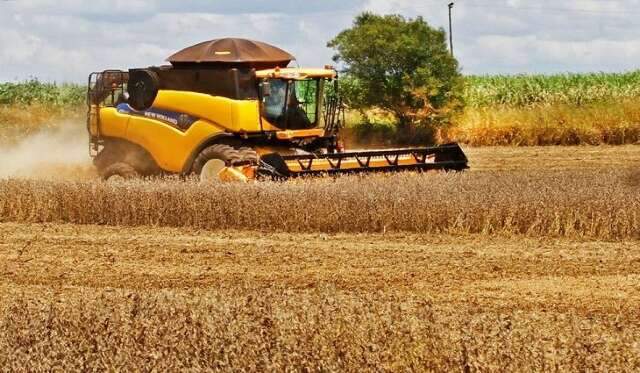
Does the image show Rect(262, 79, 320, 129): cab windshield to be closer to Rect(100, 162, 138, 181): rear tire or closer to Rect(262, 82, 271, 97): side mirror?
Rect(262, 82, 271, 97): side mirror

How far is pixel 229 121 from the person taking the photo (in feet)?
53.7

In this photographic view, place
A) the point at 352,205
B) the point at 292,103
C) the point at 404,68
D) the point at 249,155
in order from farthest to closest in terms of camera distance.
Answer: the point at 404,68 < the point at 292,103 < the point at 249,155 < the point at 352,205

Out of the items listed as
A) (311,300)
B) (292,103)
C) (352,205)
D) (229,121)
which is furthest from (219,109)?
(311,300)

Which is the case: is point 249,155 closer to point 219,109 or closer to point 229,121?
point 229,121

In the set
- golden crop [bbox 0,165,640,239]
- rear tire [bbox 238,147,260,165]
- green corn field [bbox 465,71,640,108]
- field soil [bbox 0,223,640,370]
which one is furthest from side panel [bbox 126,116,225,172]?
green corn field [bbox 465,71,640,108]

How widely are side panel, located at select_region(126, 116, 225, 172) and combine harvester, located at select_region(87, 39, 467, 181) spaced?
0.6 inches

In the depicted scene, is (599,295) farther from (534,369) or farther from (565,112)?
(565,112)

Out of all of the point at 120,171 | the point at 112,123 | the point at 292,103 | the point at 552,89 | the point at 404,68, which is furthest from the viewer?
the point at 552,89

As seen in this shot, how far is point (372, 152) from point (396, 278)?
235 inches

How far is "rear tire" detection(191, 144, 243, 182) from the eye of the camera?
16109 mm

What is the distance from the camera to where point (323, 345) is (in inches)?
254

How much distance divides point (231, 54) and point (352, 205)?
4059 millimetres

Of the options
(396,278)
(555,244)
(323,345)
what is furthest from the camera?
(555,244)

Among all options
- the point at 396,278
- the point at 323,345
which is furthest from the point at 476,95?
the point at 323,345
